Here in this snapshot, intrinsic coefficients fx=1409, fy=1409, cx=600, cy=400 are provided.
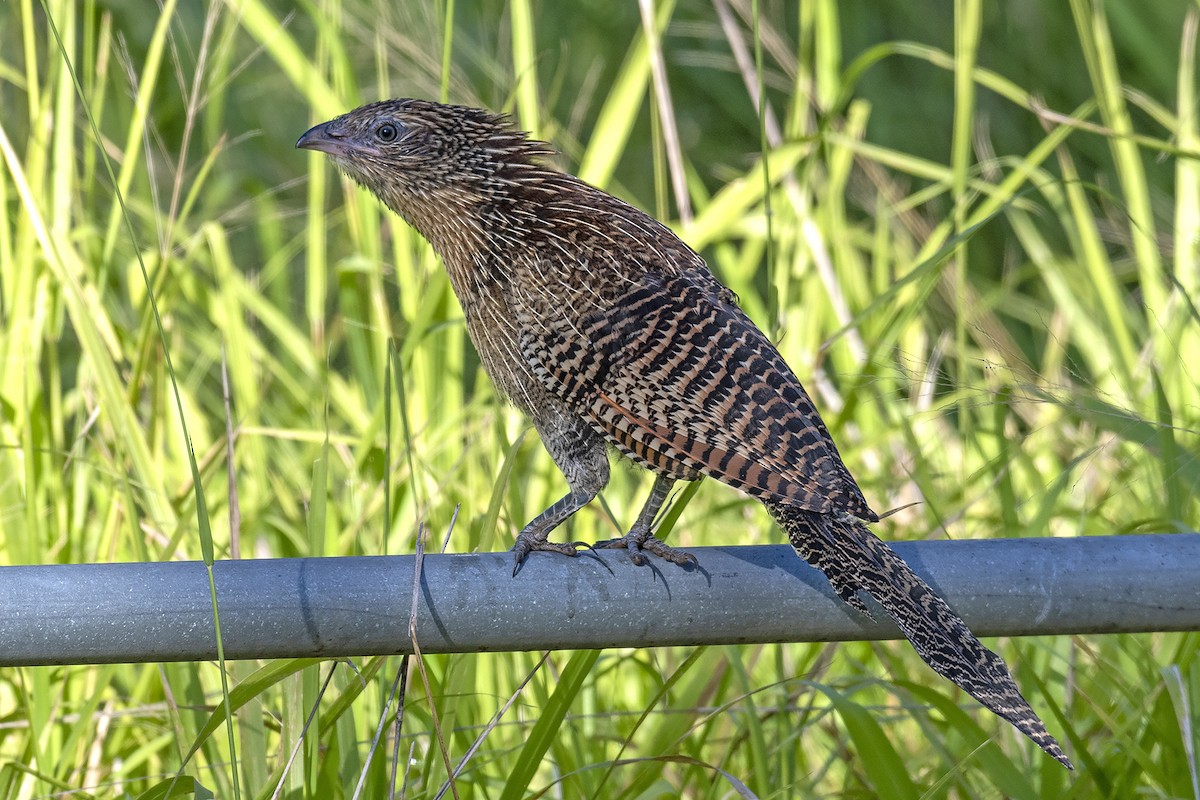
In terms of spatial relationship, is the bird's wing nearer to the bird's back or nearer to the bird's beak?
the bird's back

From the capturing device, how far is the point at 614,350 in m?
2.55

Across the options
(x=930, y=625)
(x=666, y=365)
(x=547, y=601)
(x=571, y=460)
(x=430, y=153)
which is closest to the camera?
(x=547, y=601)

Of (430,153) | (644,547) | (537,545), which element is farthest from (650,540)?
(430,153)

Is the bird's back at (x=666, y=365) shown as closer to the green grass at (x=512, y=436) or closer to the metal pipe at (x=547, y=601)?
the green grass at (x=512, y=436)

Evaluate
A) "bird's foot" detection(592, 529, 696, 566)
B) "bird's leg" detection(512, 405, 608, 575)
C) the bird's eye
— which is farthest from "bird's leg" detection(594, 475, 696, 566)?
the bird's eye

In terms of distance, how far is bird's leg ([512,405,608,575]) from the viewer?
2.60 meters

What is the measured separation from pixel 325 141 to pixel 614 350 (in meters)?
0.85

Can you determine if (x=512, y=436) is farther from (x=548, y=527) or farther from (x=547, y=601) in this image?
(x=547, y=601)

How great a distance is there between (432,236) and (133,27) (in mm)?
4249

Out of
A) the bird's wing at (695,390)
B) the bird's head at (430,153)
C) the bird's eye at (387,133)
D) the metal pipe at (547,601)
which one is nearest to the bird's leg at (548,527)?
the bird's wing at (695,390)

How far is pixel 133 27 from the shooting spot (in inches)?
256

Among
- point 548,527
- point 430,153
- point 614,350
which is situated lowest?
point 548,527

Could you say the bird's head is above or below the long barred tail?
above

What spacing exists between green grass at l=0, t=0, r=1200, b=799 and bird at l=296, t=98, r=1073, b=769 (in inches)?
7.1
